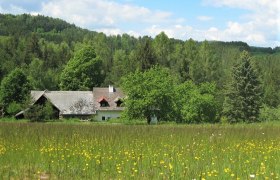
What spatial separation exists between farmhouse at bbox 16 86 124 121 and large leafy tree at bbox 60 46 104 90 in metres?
8.61

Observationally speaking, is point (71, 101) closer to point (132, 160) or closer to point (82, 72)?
point (82, 72)

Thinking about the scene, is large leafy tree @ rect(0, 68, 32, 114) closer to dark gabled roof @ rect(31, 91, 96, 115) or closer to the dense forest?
Result: the dense forest

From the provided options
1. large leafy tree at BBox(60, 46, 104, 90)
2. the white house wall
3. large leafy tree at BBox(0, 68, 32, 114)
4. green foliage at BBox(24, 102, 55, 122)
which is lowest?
the white house wall

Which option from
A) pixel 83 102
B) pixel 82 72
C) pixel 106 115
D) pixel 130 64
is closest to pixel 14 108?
pixel 83 102

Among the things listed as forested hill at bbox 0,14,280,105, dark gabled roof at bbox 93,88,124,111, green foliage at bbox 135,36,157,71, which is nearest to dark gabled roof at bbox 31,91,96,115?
dark gabled roof at bbox 93,88,124,111

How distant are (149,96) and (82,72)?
34.5 metres

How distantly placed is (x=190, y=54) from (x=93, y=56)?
19385 mm

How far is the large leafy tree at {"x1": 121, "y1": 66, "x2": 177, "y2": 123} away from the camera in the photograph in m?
46.4

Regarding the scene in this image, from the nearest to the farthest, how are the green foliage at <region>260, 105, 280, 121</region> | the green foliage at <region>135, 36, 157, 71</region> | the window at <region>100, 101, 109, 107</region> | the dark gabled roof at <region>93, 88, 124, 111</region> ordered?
the green foliage at <region>260, 105, 280, 121</region>, the dark gabled roof at <region>93, 88, 124, 111</region>, the window at <region>100, 101, 109, 107</region>, the green foliage at <region>135, 36, 157, 71</region>

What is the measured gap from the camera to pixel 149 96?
152 ft

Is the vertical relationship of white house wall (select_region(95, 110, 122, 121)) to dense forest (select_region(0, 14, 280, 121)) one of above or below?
below

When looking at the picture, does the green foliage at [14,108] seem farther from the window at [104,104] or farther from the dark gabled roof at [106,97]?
the window at [104,104]

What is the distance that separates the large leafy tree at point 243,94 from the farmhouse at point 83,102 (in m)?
15.9

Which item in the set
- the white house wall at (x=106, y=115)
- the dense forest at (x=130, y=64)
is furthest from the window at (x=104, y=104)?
the dense forest at (x=130, y=64)
